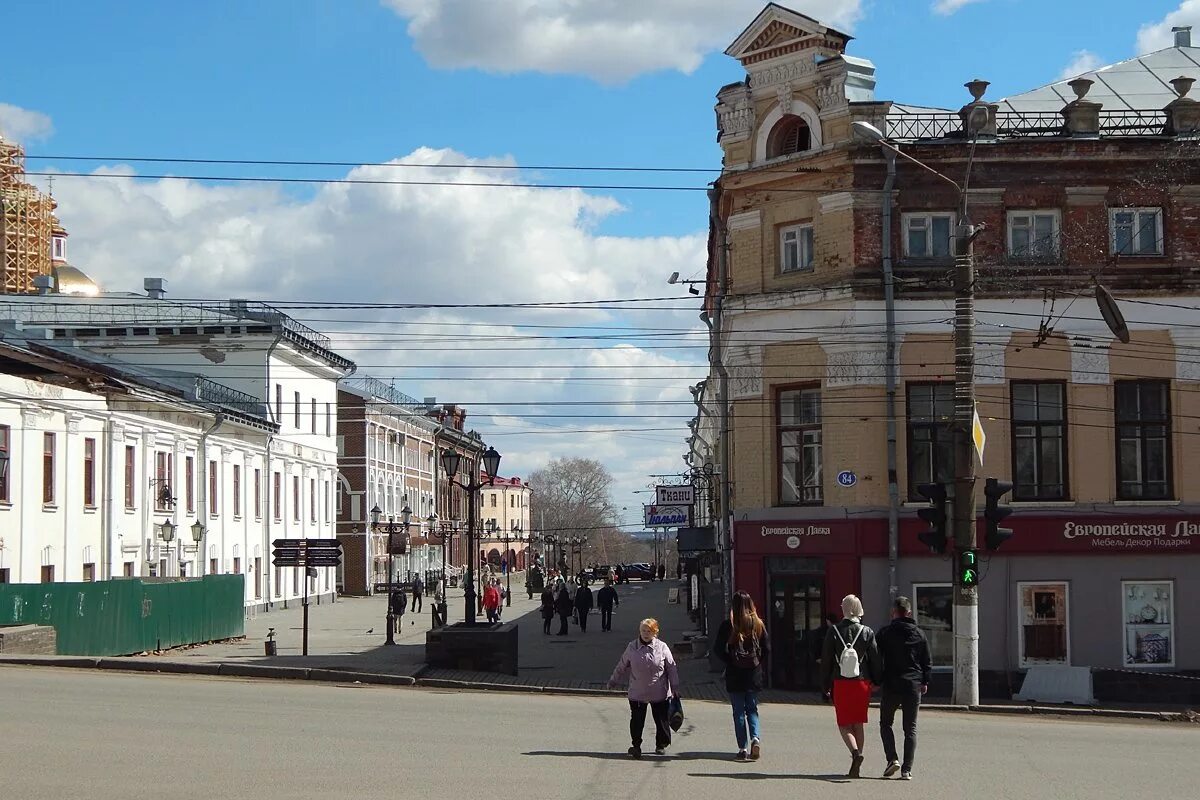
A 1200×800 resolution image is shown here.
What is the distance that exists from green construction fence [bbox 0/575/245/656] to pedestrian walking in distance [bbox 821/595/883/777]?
2135 cm

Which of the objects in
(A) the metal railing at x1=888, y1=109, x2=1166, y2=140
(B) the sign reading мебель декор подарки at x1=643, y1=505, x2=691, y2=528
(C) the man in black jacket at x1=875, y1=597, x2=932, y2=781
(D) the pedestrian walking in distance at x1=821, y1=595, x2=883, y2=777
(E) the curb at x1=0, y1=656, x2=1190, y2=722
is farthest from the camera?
(B) the sign reading мебель декор подарки at x1=643, y1=505, x2=691, y2=528

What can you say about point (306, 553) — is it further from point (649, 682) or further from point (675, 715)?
point (649, 682)

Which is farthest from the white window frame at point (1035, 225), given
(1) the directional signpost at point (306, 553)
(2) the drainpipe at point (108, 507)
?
(2) the drainpipe at point (108, 507)

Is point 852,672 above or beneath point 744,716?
above

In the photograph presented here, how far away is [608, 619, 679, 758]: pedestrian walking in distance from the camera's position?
1480cm

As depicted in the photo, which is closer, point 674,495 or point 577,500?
point 674,495

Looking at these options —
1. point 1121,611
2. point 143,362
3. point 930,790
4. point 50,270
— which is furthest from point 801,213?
point 50,270

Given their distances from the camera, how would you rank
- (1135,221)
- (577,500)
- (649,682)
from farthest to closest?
(577,500), (1135,221), (649,682)

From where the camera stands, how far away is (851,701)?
13844 mm

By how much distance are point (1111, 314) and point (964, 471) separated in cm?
499

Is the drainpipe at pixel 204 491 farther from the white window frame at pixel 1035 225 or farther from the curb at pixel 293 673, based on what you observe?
the white window frame at pixel 1035 225

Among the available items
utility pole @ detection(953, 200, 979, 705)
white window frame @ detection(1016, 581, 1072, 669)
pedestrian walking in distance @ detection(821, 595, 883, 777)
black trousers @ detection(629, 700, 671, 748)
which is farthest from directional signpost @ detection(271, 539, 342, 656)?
pedestrian walking in distance @ detection(821, 595, 883, 777)

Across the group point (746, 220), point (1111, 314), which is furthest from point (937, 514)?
point (746, 220)

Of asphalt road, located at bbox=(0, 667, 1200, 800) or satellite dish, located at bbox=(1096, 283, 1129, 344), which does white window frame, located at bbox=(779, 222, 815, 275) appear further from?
asphalt road, located at bbox=(0, 667, 1200, 800)
